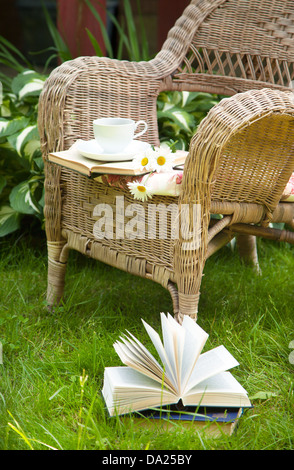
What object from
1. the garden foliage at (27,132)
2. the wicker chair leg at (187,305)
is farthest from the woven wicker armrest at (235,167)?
the garden foliage at (27,132)

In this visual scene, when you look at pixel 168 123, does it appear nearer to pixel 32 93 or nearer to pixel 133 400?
pixel 32 93

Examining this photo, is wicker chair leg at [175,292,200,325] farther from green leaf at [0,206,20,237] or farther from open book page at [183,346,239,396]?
green leaf at [0,206,20,237]

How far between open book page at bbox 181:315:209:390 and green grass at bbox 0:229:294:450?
0.11m

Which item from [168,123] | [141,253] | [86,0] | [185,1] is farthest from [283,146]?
[185,1]

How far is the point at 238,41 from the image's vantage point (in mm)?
1903

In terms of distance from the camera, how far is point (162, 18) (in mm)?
3537

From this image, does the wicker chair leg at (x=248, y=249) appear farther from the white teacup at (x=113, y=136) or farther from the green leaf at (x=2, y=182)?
the green leaf at (x=2, y=182)

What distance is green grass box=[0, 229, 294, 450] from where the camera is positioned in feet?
3.81

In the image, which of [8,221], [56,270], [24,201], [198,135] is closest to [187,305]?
[198,135]

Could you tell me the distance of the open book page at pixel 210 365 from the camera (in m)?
1.17

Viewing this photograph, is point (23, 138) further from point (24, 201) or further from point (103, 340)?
point (103, 340)

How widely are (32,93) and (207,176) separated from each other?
1.16 meters

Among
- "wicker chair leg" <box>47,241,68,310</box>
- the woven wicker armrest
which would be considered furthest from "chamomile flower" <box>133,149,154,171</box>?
"wicker chair leg" <box>47,241,68,310</box>

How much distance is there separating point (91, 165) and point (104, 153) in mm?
85
